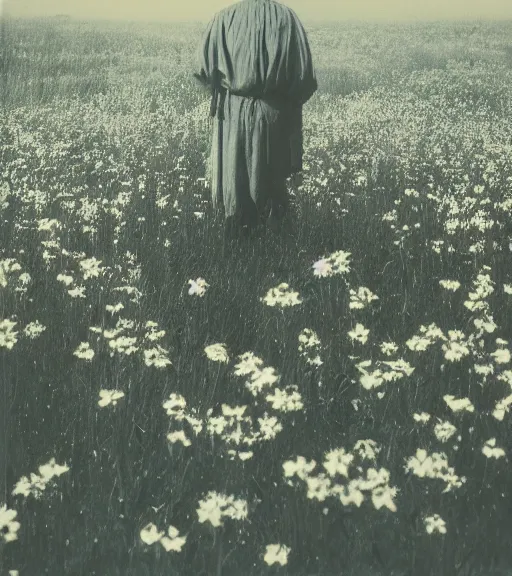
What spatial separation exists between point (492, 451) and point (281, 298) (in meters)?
1.34

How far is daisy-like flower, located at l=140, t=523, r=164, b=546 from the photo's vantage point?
97.1 inches

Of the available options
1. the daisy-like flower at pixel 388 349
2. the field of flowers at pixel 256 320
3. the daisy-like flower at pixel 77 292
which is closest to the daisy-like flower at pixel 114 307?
the field of flowers at pixel 256 320

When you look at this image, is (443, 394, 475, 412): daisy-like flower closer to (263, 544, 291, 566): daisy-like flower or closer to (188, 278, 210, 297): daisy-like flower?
(263, 544, 291, 566): daisy-like flower

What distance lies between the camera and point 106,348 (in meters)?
3.43

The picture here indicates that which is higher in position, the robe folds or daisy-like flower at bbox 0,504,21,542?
the robe folds

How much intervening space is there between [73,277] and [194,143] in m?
1.46

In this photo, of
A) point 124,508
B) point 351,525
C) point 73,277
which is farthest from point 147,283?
point 351,525

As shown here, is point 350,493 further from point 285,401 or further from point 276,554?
point 285,401

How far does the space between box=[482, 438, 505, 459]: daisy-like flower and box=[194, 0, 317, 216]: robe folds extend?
2.28 meters

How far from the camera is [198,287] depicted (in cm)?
390

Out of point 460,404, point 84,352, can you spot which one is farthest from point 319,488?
point 84,352

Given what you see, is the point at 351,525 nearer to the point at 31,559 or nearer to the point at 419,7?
the point at 31,559

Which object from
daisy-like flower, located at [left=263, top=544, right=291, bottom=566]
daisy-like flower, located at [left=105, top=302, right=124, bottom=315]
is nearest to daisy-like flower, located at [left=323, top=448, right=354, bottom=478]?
daisy-like flower, located at [left=263, top=544, right=291, bottom=566]

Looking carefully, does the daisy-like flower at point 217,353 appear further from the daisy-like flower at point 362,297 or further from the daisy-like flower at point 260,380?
the daisy-like flower at point 362,297
